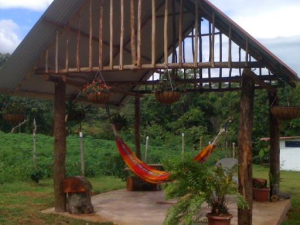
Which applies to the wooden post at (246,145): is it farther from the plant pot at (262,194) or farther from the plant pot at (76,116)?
the plant pot at (76,116)

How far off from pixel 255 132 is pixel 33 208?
12.4 m

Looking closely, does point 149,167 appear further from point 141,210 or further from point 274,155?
point 274,155

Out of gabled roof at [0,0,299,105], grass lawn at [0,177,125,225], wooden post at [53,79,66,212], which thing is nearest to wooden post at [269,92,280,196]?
gabled roof at [0,0,299,105]

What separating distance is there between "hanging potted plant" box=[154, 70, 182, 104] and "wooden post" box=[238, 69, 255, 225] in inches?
32.8

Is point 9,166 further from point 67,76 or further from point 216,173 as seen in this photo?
point 216,173

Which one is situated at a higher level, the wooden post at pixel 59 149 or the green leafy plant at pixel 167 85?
the green leafy plant at pixel 167 85

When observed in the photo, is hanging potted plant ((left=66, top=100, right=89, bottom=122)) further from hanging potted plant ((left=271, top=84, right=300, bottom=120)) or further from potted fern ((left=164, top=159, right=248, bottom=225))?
hanging potted plant ((left=271, top=84, right=300, bottom=120))

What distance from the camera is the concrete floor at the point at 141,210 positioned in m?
5.36

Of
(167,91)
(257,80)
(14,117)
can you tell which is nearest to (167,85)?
(167,91)

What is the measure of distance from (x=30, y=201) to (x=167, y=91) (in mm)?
3131

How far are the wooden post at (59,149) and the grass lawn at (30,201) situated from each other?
1.06 feet

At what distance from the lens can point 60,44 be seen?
19.8 feet

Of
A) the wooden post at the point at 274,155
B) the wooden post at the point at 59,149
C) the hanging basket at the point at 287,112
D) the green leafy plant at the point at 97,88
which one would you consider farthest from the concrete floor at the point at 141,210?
the green leafy plant at the point at 97,88

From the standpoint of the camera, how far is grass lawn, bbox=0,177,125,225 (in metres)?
5.27
